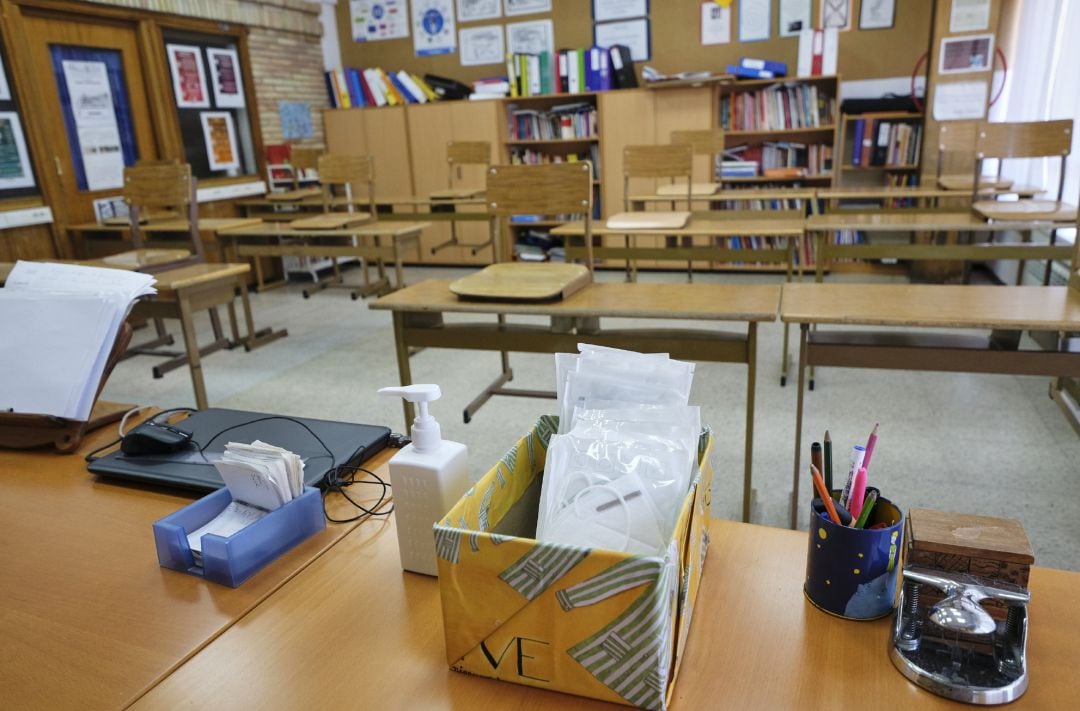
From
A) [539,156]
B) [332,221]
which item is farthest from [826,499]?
[539,156]

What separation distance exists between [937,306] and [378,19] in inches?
258

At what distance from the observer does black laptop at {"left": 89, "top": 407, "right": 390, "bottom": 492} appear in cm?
106

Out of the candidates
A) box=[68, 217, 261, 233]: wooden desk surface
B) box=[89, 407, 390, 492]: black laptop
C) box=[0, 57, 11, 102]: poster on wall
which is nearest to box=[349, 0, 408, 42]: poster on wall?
box=[68, 217, 261, 233]: wooden desk surface

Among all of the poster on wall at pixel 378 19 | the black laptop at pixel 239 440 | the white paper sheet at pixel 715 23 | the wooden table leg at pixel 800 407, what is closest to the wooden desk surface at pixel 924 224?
the wooden table leg at pixel 800 407

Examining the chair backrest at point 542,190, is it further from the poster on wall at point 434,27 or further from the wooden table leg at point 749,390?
the poster on wall at point 434,27

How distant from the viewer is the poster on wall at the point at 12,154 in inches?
180

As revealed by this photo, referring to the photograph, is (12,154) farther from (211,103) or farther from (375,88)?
(375,88)

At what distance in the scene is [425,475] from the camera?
0.79m

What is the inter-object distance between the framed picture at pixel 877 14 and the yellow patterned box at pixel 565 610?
6.07 metres

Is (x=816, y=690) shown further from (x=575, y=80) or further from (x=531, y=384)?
(x=575, y=80)

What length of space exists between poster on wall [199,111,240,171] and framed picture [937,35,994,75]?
5549mm

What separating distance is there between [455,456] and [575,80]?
5.88m

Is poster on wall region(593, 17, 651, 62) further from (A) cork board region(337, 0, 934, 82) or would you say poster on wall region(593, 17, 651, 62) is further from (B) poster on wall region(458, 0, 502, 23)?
(B) poster on wall region(458, 0, 502, 23)

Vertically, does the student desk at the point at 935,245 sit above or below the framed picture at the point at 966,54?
below
